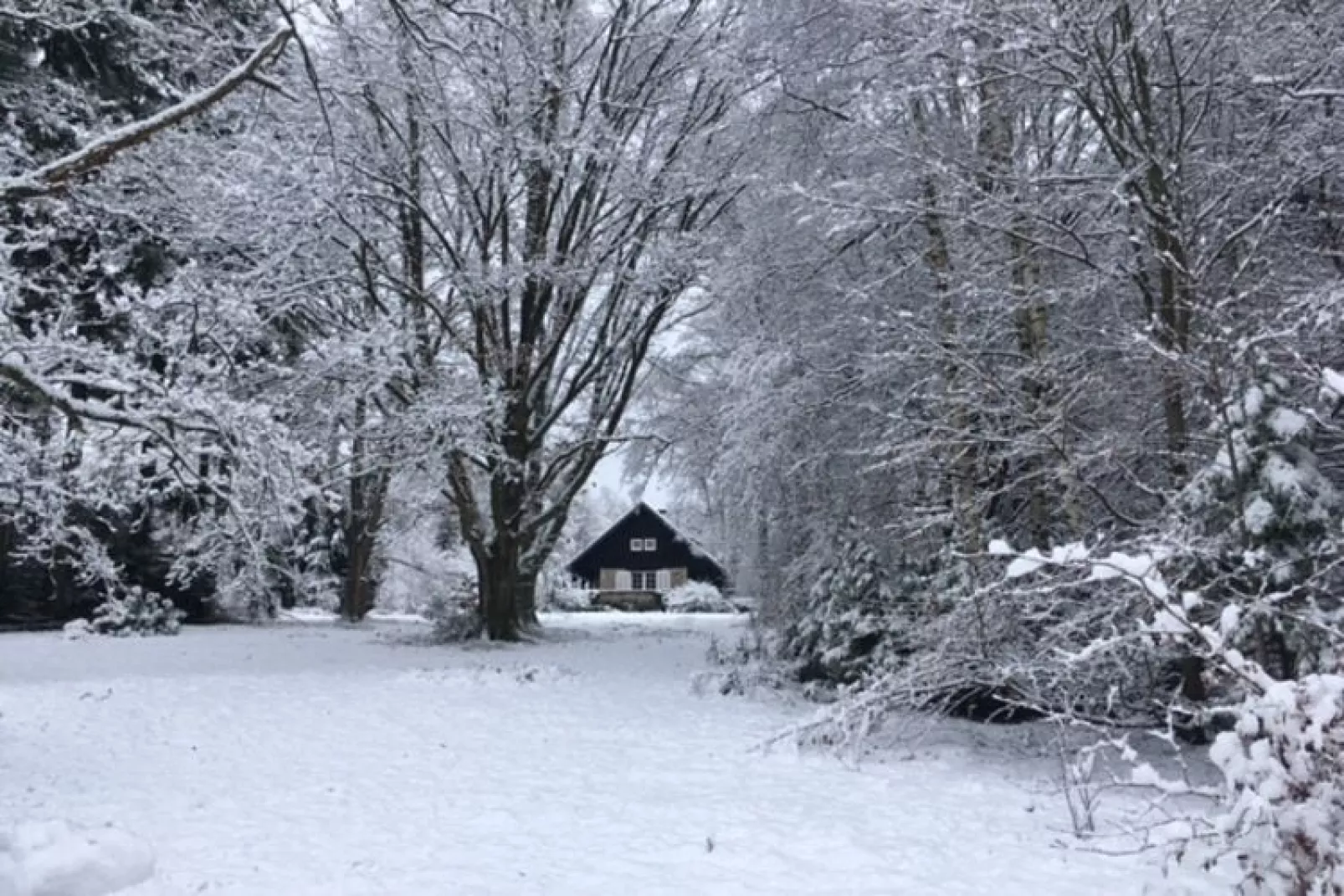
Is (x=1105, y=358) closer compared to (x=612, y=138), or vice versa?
(x=1105, y=358)

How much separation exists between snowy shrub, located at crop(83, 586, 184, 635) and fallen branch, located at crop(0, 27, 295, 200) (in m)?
14.1

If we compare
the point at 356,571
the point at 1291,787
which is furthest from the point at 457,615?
the point at 1291,787

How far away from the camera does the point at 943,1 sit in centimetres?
616

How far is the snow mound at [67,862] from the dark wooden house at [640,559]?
38.6 meters

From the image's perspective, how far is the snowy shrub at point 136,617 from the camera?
17.3m

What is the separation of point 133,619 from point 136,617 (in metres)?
0.07

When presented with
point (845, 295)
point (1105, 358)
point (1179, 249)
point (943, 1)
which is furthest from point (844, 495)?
point (943, 1)

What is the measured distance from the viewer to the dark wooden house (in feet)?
143

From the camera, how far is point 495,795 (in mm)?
6199

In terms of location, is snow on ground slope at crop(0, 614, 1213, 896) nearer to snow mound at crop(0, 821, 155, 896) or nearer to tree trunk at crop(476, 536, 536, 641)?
snow mound at crop(0, 821, 155, 896)

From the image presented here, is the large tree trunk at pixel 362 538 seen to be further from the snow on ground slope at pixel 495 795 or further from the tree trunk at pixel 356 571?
the snow on ground slope at pixel 495 795

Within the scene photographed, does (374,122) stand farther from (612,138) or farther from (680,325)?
→ (680,325)

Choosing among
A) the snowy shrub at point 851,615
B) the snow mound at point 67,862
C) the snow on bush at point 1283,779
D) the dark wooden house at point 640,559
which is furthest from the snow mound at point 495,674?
the dark wooden house at point 640,559

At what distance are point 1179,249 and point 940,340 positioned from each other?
186cm
